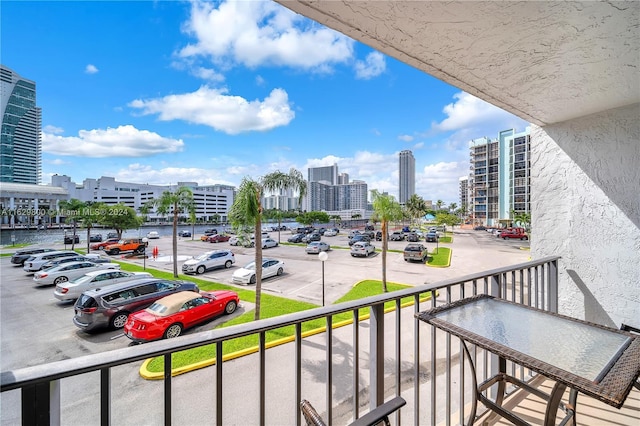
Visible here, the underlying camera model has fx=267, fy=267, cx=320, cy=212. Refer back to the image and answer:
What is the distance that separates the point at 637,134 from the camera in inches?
104

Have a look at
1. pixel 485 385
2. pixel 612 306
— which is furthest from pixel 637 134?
pixel 485 385

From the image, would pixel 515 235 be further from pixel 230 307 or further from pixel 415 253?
pixel 230 307

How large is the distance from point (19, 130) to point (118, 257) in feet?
160

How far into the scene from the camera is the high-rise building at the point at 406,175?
382ft

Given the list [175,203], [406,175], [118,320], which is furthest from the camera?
[406,175]

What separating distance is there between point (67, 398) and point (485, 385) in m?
6.48

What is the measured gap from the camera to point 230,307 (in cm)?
874

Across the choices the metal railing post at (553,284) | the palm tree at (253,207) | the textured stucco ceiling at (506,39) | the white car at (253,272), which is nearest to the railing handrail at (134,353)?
the textured stucco ceiling at (506,39)

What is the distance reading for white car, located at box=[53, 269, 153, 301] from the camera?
33.0 ft

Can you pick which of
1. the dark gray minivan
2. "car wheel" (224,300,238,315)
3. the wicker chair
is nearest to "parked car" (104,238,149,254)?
the dark gray minivan

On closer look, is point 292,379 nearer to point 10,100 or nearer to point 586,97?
point 586,97

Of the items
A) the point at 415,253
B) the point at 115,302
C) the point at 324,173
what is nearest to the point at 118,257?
the point at 115,302

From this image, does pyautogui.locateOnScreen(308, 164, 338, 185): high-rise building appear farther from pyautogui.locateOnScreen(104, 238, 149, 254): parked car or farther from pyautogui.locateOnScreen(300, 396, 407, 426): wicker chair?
pyautogui.locateOnScreen(300, 396, 407, 426): wicker chair

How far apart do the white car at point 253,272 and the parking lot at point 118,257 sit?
37cm
